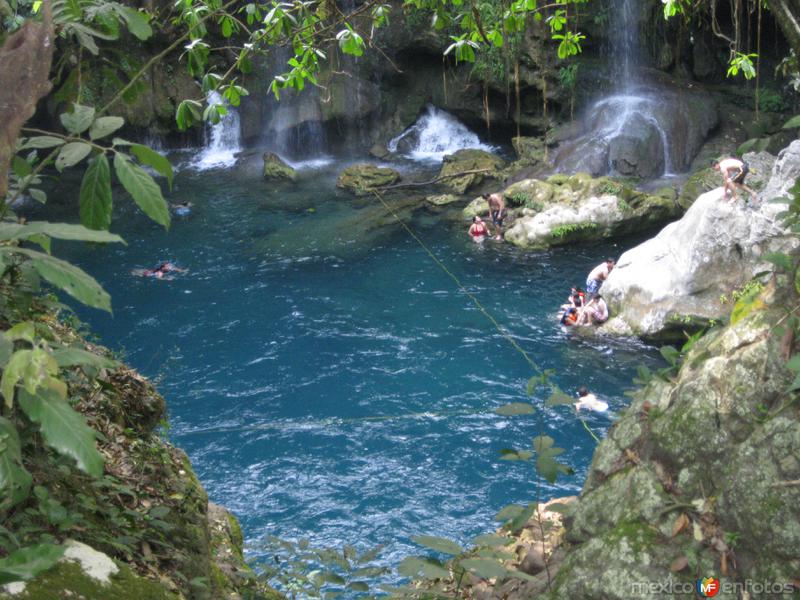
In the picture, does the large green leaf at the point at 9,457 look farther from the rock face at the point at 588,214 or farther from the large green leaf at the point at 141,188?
the rock face at the point at 588,214

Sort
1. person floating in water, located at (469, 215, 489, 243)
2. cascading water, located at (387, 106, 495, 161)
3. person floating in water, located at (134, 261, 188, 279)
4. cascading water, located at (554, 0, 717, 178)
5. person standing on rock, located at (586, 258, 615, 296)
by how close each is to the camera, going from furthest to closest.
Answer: cascading water, located at (387, 106, 495, 161) < cascading water, located at (554, 0, 717, 178) < person floating in water, located at (469, 215, 489, 243) < person floating in water, located at (134, 261, 188, 279) < person standing on rock, located at (586, 258, 615, 296)

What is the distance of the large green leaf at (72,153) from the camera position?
181 cm

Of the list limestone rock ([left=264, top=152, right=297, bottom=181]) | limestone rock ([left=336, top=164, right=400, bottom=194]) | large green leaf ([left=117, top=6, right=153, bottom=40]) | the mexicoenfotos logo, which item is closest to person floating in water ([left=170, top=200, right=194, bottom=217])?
limestone rock ([left=264, top=152, right=297, bottom=181])

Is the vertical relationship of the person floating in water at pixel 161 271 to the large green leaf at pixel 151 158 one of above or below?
below

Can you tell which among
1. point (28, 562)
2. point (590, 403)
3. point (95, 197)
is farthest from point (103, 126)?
point (590, 403)

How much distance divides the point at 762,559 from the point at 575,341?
912cm

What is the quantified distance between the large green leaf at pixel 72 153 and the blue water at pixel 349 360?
3.73 meters

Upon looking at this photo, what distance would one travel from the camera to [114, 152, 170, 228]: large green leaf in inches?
67.8

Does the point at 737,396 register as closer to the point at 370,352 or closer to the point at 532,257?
the point at 370,352

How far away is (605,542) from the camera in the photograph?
3.37 metres

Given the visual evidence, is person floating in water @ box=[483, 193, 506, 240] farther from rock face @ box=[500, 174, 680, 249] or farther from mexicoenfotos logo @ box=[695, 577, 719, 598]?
mexicoenfotos logo @ box=[695, 577, 719, 598]

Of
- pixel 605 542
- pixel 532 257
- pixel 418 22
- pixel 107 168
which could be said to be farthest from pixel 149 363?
pixel 418 22

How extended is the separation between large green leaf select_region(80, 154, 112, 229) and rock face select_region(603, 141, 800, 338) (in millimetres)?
10688

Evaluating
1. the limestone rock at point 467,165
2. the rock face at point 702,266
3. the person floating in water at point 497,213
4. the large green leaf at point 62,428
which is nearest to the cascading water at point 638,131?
the limestone rock at point 467,165
